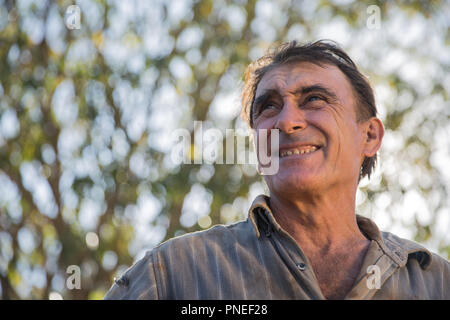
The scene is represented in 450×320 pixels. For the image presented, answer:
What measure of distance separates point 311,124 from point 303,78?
8.2 inches

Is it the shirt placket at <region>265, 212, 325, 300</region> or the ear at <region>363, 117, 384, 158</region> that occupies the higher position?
the ear at <region>363, 117, 384, 158</region>

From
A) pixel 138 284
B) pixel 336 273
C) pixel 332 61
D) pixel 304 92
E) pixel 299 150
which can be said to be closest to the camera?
pixel 138 284

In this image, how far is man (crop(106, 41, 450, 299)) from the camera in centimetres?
203

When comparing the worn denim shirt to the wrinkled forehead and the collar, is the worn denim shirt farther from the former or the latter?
the wrinkled forehead

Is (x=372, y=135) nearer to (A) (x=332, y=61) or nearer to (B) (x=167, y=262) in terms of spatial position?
(A) (x=332, y=61)

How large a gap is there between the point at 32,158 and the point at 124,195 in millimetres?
997

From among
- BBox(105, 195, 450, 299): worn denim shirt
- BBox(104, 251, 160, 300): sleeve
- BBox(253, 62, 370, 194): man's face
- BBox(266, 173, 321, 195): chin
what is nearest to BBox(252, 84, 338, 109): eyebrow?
BBox(253, 62, 370, 194): man's face

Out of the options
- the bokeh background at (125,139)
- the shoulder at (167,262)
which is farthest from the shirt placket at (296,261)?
the bokeh background at (125,139)

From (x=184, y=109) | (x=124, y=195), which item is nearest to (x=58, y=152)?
(x=124, y=195)

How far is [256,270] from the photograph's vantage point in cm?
207

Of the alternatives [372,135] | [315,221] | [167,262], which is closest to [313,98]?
[372,135]

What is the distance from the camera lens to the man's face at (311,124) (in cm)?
227
